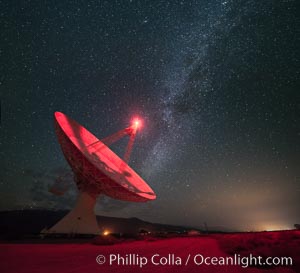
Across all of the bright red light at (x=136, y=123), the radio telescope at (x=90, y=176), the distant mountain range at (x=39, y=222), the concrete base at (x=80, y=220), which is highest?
the bright red light at (x=136, y=123)

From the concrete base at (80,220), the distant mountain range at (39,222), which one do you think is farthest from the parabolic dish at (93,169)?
the distant mountain range at (39,222)

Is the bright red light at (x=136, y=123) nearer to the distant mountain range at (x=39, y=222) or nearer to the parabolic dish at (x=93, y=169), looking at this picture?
the parabolic dish at (x=93, y=169)

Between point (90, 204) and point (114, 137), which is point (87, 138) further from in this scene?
point (90, 204)

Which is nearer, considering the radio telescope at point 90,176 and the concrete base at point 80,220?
the radio telescope at point 90,176

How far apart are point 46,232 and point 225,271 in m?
19.0

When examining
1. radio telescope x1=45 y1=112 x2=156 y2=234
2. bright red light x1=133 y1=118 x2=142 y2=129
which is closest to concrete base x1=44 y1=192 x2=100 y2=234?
radio telescope x1=45 y1=112 x2=156 y2=234

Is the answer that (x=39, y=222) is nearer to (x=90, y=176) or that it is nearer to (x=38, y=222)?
(x=38, y=222)

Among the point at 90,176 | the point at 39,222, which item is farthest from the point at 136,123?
the point at 39,222

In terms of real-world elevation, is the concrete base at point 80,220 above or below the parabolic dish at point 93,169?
below

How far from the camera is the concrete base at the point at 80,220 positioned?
63.3 feet

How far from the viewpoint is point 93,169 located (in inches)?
680

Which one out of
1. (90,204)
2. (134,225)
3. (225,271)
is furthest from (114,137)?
(134,225)

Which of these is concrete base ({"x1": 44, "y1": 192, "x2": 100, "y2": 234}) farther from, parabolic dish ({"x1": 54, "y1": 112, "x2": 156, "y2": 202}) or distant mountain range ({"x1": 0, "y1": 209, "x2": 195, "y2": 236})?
distant mountain range ({"x1": 0, "y1": 209, "x2": 195, "y2": 236})

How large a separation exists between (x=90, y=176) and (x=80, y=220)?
17.8ft
